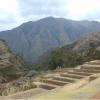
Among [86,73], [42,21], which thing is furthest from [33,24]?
[86,73]

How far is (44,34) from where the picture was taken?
366 ft

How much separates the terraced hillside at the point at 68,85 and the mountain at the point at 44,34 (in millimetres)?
80570

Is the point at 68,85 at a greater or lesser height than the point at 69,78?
lesser

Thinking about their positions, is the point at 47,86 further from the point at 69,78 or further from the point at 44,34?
the point at 44,34

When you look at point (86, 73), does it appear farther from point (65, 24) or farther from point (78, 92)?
point (65, 24)

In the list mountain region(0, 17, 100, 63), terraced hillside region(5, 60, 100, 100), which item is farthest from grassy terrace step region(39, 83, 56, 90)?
mountain region(0, 17, 100, 63)

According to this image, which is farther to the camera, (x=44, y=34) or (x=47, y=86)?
(x=44, y=34)

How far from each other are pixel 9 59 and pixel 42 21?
9063 centimetres

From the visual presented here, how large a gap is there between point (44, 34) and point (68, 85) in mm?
101758

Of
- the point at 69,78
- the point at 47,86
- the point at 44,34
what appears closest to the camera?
the point at 47,86

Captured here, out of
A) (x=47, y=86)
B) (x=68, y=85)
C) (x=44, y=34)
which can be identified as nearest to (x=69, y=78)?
(x=47, y=86)

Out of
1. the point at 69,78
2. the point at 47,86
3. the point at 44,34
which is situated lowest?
the point at 47,86

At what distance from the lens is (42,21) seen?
12612cm

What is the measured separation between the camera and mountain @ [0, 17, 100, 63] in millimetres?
102500
